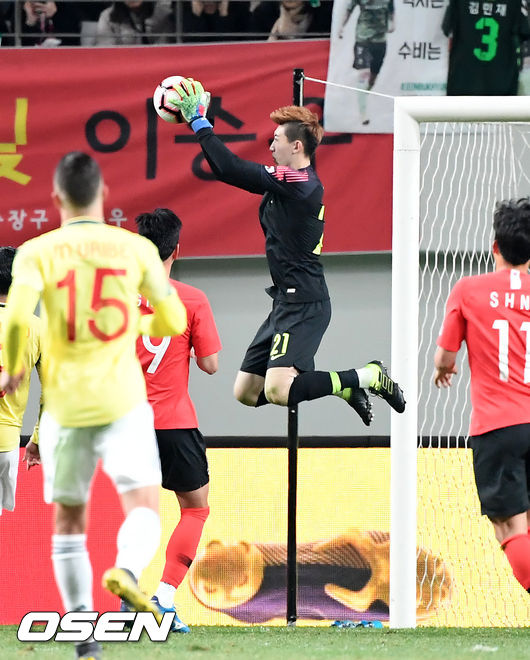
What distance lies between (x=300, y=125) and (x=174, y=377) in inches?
58.9

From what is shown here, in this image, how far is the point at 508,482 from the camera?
201 inches

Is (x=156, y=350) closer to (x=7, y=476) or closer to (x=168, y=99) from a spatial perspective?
(x=7, y=476)

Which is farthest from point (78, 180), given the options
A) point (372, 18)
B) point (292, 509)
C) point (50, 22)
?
point (50, 22)

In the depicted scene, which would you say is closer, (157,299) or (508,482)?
(157,299)

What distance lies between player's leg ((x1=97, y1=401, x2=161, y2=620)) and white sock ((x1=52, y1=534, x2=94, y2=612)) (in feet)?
0.40

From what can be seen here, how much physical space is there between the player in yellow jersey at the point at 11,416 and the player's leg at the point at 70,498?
6.26 ft

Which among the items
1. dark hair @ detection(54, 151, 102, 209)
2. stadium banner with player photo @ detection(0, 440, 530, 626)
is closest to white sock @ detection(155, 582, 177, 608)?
stadium banner with player photo @ detection(0, 440, 530, 626)

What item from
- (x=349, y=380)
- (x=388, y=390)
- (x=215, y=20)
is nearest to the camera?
(x=388, y=390)

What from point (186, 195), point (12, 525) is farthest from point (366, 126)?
point (12, 525)

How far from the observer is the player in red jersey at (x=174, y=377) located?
5652mm

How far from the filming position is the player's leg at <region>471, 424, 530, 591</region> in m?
5.11

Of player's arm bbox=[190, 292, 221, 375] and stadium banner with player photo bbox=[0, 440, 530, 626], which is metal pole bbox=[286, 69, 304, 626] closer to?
stadium banner with player photo bbox=[0, 440, 530, 626]

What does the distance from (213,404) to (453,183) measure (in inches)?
107

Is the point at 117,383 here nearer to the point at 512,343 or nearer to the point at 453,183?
the point at 512,343
